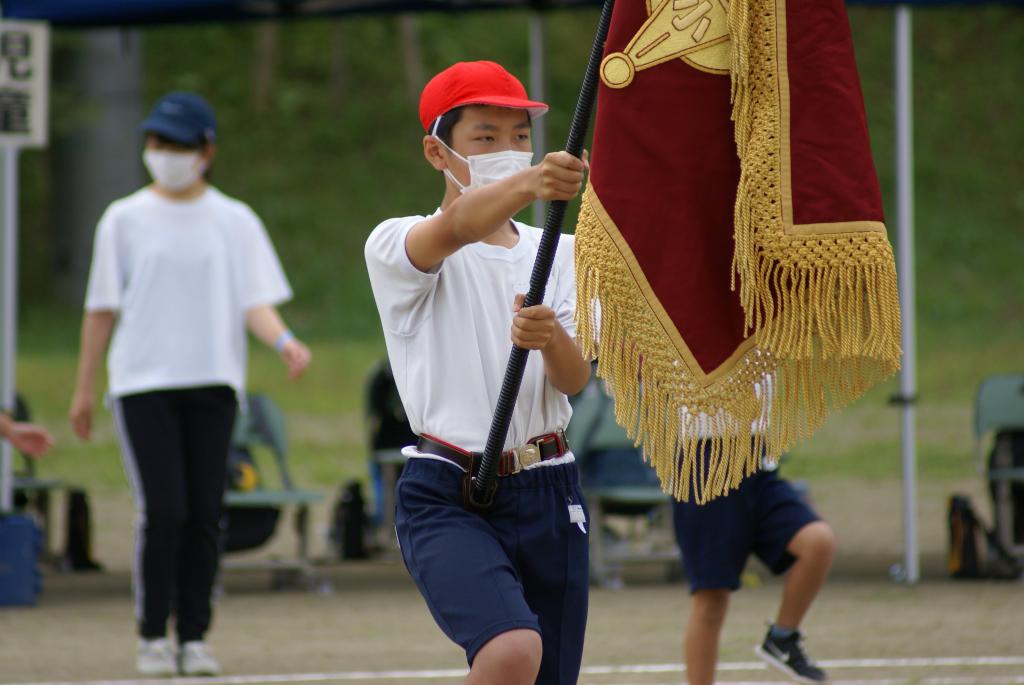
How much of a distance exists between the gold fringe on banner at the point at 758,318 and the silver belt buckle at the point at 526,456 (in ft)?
0.87

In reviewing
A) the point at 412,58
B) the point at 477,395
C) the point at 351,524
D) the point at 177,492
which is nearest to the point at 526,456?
the point at 477,395

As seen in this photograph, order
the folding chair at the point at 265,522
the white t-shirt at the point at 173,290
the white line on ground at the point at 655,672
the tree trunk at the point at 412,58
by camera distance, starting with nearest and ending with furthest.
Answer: the white line on ground at the point at 655,672, the white t-shirt at the point at 173,290, the folding chair at the point at 265,522, the tree trunk at the point at 412,58

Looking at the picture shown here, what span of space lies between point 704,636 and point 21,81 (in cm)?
468

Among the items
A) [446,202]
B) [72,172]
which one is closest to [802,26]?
[446,202]

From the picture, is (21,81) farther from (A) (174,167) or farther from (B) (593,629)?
(B) (593,629)

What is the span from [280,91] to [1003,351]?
16896 mm

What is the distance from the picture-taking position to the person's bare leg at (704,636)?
596 cm

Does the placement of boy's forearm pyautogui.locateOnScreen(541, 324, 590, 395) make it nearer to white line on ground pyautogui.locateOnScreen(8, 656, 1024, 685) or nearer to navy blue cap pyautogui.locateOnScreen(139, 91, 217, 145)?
white line on ground pyautogui.locateOnScreen(8, 656, 1024, 685)

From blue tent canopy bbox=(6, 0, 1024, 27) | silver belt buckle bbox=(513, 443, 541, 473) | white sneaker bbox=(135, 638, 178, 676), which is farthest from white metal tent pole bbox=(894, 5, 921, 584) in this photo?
silver belt buckle bbox=(513, 443, 541, 473)

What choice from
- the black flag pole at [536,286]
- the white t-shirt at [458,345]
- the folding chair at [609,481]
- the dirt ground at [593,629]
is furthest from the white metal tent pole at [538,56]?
the black flag pole at [536,286]

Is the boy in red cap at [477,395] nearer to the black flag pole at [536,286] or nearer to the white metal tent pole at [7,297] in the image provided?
the black flag pole at [536,286]

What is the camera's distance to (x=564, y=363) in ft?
13.5

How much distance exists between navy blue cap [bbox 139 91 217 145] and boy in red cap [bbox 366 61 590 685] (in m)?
3.06

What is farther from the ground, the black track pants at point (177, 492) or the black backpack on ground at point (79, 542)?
the black track pants at point (177, 492)
